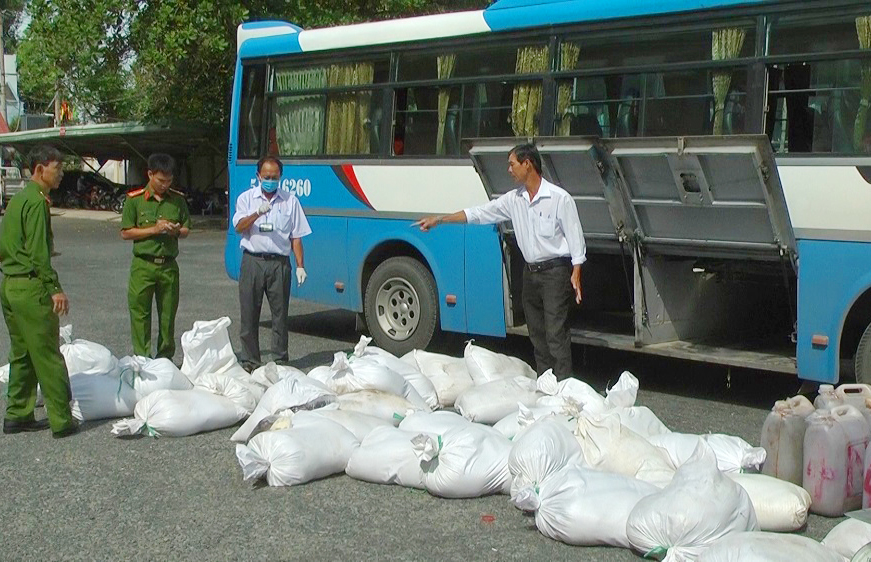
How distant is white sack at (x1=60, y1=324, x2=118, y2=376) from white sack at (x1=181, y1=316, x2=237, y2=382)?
1.81ft

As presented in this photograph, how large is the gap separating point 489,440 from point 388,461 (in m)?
0.55

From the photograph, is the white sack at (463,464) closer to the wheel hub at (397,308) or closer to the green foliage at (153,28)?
the wheel hub at (397,308)

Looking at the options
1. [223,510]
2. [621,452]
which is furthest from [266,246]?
[621,452]

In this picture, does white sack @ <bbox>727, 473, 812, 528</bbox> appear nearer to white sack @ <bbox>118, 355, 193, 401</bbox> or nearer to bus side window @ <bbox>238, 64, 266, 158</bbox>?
white sack @ <bbox>118, 355, 193, 401</bbox>

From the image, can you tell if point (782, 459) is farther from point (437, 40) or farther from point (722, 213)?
point (437, 40)

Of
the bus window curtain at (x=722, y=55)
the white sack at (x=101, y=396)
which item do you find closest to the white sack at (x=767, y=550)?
the bus window curtain at (x=722, y=55)

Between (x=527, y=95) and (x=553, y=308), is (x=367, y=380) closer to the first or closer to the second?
(x=553, y=308)

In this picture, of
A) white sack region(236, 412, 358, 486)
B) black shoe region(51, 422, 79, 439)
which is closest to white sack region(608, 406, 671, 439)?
white sack region(236, 412, 358, 486)

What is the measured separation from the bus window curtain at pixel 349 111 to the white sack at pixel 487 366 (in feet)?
9.42

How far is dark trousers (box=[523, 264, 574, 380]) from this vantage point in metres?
7.78

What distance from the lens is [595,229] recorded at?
27.9 feet

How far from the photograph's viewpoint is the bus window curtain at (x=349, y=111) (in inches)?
401

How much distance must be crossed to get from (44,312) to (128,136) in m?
26.8

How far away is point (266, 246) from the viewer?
29.4ft
